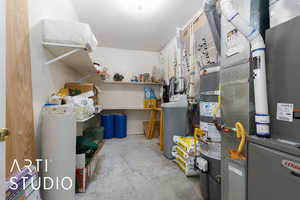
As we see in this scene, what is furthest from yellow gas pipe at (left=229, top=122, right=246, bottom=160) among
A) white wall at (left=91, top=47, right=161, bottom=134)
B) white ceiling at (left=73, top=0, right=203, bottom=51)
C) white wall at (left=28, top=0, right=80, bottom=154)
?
white wall at (left=91, top=47, right=161, bottom=134)

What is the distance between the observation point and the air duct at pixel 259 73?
0.73 metres

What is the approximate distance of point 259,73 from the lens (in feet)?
2.43

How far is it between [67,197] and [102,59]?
3.50 m

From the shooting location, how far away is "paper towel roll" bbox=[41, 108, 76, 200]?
124cm

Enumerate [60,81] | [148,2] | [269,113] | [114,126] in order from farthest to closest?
[114,126]
[148,2]
[60,81]
[269,113]

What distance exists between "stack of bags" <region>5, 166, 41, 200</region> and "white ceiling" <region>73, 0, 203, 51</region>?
7.96 ft

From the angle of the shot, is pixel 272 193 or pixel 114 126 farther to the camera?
pixel 114 126

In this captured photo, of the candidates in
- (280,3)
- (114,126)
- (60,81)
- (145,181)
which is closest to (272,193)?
(280,3)

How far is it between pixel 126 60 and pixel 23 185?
3715 mm

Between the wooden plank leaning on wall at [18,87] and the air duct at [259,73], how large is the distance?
1.40 m

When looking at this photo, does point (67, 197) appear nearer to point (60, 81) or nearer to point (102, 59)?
point (60, 81)

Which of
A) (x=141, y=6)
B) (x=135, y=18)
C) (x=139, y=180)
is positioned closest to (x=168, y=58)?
(x=135, y=18)

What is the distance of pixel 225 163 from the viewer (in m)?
1.00

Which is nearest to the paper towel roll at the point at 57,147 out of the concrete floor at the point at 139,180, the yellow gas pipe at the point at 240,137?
the concrete floor at the point at 139,180
